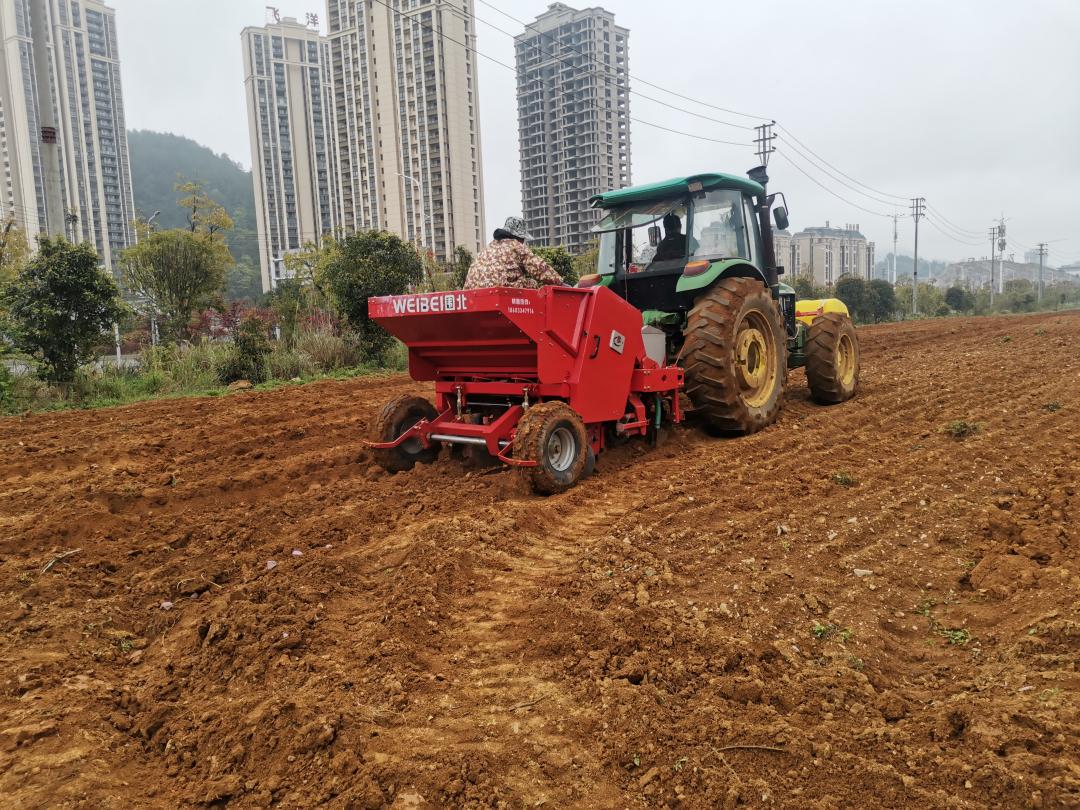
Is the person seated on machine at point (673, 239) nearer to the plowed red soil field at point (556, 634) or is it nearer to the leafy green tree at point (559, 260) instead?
the plowed red soil field at point (556, 634)

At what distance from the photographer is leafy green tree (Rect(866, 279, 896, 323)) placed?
35188 millimetres

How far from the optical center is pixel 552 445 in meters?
5.16

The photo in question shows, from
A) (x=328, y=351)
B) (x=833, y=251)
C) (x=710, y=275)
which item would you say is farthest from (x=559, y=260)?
(x=833, y=251)

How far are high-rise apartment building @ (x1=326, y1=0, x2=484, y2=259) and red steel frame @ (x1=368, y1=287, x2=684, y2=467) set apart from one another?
4600 centimetres

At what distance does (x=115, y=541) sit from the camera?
4.41m

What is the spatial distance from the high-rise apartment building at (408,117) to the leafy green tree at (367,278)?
36558mm

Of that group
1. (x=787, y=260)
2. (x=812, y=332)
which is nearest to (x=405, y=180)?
(x=787, y=260)

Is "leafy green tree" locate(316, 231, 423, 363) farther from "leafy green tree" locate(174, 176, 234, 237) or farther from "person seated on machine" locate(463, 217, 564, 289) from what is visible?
"leafy green tree" locate(174, 176, 234, 237)

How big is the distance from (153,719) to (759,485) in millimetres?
3819

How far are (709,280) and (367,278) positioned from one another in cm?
920

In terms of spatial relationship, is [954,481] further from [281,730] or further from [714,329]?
[281,730]

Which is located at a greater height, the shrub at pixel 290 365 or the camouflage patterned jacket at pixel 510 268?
the camouflage patterned jacket at pixel 510 268

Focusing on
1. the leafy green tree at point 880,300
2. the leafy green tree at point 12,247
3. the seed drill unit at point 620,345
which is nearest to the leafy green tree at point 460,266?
the seed drill unit at point 620,345

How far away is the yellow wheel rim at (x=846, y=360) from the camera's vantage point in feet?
27.6
